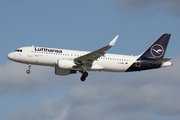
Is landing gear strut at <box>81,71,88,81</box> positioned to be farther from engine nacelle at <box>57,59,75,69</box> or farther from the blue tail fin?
the blue tail fin

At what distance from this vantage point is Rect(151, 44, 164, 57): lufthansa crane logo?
185 ft

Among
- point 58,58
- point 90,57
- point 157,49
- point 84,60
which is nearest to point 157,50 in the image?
point 157,49

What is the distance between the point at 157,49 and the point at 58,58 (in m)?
15.8

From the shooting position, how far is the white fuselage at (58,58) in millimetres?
51562

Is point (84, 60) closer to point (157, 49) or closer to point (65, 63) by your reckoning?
point (65, 63)

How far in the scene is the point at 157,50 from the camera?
56.6 metres

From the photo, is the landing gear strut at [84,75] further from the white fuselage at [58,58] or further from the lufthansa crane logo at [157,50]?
the lufthansa crane logo at [157,50]

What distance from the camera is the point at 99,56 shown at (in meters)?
51.1

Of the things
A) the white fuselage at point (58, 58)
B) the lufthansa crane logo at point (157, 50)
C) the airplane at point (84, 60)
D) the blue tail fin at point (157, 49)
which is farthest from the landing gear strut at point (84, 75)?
the lufthansa crane logo at point (157, 50)

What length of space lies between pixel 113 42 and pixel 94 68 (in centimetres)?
705

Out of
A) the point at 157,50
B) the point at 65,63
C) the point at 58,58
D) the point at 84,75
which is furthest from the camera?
the point at 157,50

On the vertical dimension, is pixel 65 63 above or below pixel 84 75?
above

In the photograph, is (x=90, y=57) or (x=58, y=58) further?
(x=58, y=58)

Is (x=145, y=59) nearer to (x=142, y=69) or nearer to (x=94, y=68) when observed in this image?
(x=142, y=69)
